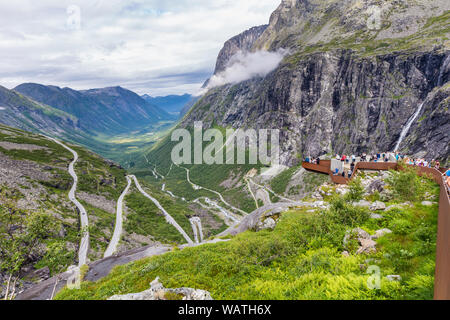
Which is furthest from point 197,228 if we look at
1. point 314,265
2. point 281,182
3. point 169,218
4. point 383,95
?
point 383,95

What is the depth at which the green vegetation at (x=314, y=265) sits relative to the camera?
11.7m

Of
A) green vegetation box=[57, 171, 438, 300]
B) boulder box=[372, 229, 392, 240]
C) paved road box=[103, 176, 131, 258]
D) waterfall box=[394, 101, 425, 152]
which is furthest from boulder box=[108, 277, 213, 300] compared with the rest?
waterfall box=[394, 101, 425, 152]

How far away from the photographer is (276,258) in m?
17.4

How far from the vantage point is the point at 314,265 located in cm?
1476

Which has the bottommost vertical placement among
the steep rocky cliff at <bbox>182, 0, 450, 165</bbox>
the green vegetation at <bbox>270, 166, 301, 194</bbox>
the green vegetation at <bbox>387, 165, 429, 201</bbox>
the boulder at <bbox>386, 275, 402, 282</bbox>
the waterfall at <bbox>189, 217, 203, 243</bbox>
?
the waterfall at <bbox>189, 217, 203, 243</bbox>

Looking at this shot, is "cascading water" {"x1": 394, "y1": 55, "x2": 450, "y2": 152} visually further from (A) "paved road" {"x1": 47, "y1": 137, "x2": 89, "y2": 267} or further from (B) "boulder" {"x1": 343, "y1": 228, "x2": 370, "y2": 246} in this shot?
(A) "paved road" {"x1": 47, "y1": 137, "x2": 89, "y2": 267}

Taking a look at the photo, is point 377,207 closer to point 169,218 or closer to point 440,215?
point 440,215

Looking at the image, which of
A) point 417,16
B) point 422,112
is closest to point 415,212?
point 422,112

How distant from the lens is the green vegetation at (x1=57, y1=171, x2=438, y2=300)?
11.7m

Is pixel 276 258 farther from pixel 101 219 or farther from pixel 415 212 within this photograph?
pixel 101 219

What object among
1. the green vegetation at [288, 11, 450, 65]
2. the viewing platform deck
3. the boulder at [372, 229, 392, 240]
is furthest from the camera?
the green vegetation at [288, 11, 450, 65]
